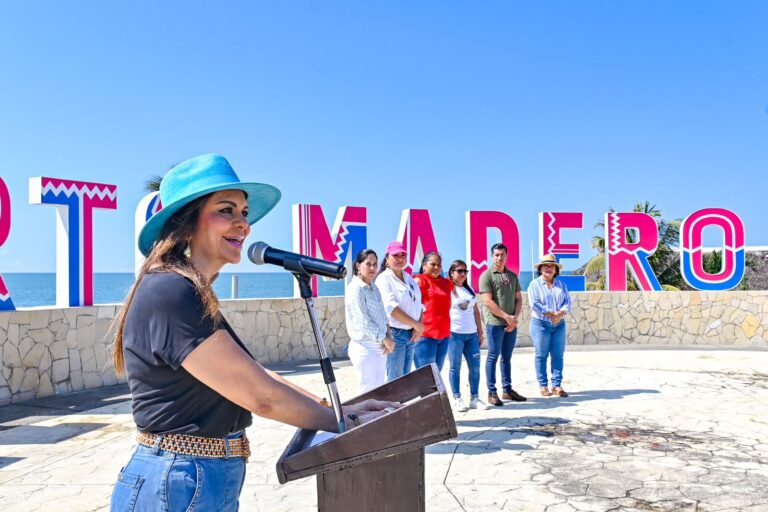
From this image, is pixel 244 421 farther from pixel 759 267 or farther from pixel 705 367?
pixel 759 267

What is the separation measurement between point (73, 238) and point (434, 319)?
561cm

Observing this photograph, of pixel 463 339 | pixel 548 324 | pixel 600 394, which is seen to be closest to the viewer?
pixel 463 339

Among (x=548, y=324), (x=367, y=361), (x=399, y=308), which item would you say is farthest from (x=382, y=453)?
(x=548, y=324)

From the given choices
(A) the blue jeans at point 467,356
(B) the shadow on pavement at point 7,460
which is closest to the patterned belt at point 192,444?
(B) the shadow on pavement at point 7,460

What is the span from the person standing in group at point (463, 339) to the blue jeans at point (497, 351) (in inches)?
11.2

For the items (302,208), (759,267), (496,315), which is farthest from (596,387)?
(759,267)

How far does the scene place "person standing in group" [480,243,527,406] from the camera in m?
7.14

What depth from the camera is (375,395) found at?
6.39ft

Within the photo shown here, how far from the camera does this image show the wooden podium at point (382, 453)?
1470 millimetres

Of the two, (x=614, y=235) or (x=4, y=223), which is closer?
(x=4, y=223)

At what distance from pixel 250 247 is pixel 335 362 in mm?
9414

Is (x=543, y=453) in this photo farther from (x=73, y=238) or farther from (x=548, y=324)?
(x=73, y=238)

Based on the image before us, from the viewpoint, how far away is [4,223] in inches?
322

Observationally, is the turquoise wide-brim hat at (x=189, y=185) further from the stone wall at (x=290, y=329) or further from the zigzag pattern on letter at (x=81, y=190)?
the zigzag pattern on letter at (x=81, y=190)
